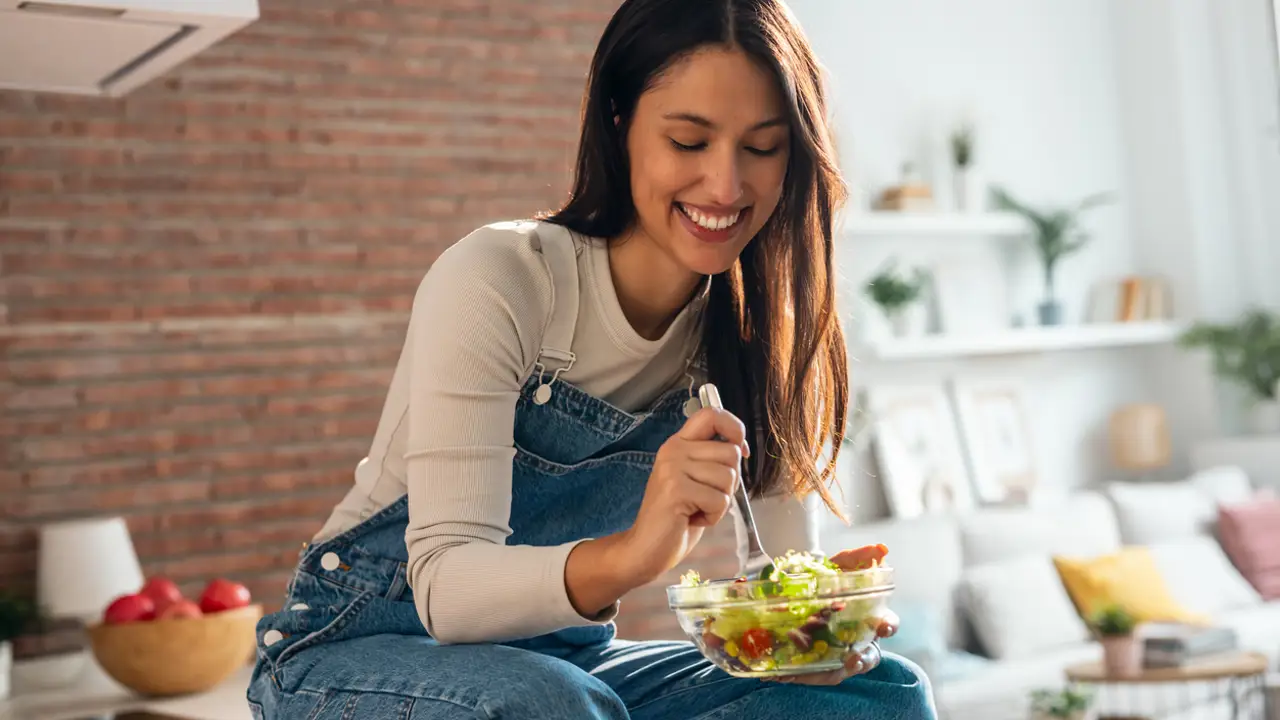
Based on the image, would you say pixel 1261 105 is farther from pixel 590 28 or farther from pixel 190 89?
pixel 190 89

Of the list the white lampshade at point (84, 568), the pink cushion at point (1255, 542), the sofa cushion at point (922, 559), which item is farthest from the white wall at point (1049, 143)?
the white lampshade at point (84, 568)

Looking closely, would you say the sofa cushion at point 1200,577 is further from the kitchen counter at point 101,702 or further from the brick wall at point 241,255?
the kitchen counter at point 101,702

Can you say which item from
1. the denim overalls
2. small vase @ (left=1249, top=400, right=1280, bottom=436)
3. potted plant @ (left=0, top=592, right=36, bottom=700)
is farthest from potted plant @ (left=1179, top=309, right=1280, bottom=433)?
the denim overalls

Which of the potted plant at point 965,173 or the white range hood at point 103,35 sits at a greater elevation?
the potted plant at point 965,173

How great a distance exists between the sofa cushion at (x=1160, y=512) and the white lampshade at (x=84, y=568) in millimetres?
3798

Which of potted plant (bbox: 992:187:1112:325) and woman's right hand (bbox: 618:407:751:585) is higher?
potted plant (bbox: 992:187:1112:325)

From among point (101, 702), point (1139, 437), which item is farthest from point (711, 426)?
point (1139, 437)

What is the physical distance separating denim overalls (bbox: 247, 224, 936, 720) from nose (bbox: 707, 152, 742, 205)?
0.19 metres

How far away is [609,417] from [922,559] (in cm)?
357

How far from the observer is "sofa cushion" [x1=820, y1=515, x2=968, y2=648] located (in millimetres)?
4930

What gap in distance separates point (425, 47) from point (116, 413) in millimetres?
1490

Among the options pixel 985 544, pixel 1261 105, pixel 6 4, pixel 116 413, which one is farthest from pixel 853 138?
pixel 6 4

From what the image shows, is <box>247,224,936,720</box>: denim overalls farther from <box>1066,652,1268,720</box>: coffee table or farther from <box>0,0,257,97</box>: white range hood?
<box>1066,652,1268,720</box>: coffee table

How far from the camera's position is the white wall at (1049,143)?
5762 millimetres
